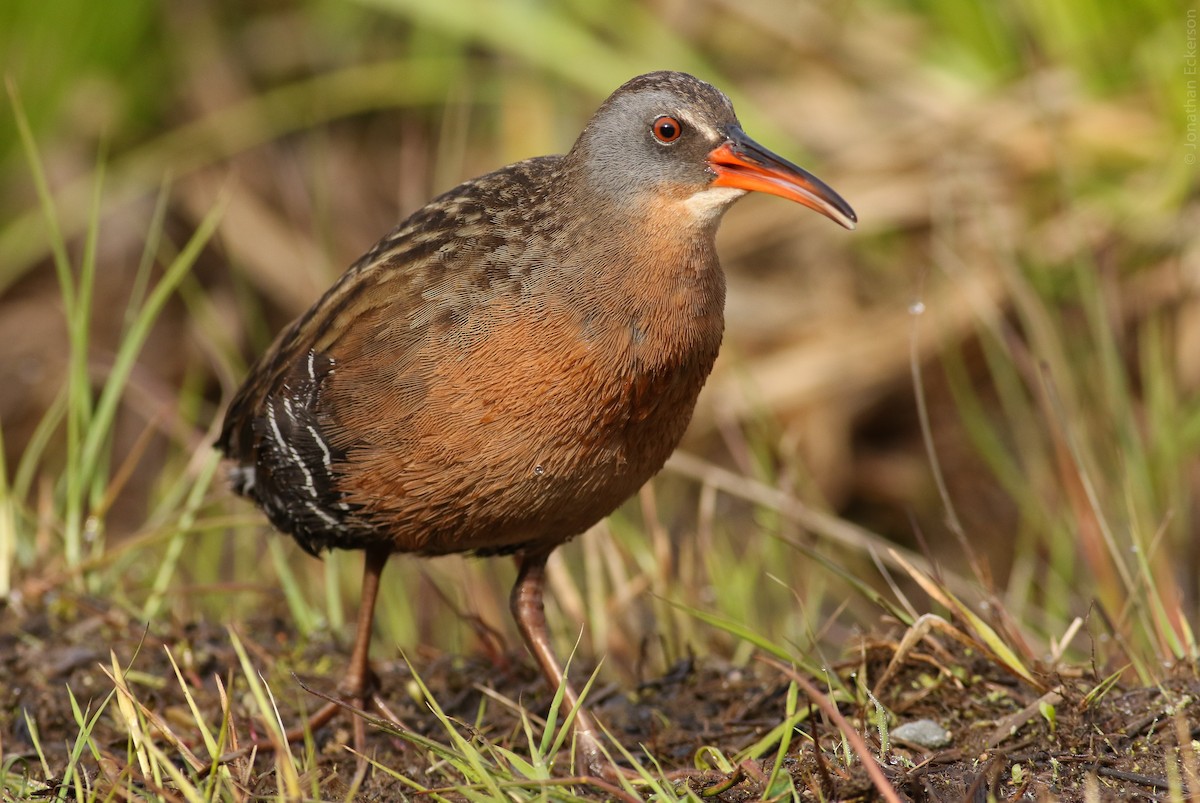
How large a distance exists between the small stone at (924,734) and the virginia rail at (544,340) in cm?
71

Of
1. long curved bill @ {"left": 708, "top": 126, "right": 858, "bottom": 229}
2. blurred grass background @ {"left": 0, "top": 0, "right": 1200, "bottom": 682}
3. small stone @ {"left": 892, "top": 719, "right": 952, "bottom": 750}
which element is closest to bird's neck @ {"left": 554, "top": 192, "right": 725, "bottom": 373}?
long curved bill @ {"left": 708, "top": 126, "right": 858, "bottom": 229}

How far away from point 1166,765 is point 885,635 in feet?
2.90

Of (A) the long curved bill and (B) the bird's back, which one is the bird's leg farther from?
(A) the long curved bill

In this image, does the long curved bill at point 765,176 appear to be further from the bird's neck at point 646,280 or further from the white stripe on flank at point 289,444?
the white stripe on flank at point 289,444

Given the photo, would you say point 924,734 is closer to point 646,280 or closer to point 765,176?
point 646,280

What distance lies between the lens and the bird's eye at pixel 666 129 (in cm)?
351

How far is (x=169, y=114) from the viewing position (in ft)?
25.7

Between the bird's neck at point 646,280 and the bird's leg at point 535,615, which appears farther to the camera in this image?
the bird's leg at point 535,615

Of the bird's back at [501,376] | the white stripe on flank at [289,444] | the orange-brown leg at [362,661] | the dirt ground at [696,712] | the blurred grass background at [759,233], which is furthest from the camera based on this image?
the blurred grass background at [759,233]

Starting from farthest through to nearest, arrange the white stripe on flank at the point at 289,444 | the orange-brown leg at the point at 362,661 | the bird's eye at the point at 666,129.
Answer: the orange-brown leg at the point at 362,661 → the white stripe on flank at the point at 289,444 → the bird's eye at the point at 666,129

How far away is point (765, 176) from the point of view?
345cm

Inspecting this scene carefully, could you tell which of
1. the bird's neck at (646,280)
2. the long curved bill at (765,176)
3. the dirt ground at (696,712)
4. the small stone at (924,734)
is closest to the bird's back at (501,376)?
the bird's neck at (646,280)

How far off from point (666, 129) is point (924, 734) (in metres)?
1.50

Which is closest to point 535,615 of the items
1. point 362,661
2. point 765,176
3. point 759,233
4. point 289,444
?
point 362,661
